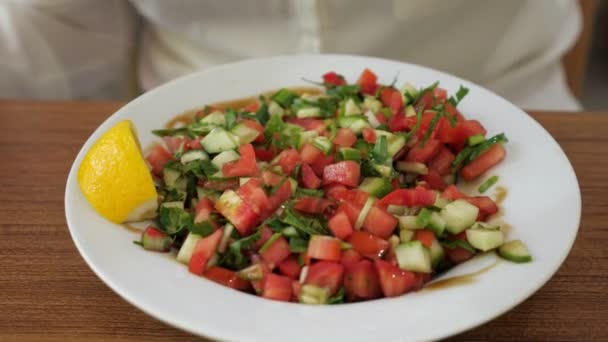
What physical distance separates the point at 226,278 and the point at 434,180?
1.07 ft

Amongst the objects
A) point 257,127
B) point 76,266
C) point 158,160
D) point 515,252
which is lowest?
point 76,266

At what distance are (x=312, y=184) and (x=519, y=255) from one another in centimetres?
27

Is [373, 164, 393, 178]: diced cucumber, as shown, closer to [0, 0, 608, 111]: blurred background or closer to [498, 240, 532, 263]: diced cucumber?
[498, 240, 532, 263]: diced cucumber

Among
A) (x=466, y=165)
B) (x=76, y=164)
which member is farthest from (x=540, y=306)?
(x=76, y=164)

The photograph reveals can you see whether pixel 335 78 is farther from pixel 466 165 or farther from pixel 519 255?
pixel 519 255

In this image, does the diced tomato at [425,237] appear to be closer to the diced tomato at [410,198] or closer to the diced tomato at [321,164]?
the diced tomato at [410,198]

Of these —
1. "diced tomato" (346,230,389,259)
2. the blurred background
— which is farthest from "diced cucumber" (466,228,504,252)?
the blurred background

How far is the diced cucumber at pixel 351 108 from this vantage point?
105 centimetres

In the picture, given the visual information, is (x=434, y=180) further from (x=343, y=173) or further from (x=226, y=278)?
(x=226, y=278)

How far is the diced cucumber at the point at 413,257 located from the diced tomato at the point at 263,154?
0.25 m

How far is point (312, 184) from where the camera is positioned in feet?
2.99

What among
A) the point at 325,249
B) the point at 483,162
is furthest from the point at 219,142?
the point at 483,162

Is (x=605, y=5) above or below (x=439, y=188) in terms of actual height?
above

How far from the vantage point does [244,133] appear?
981 mm
